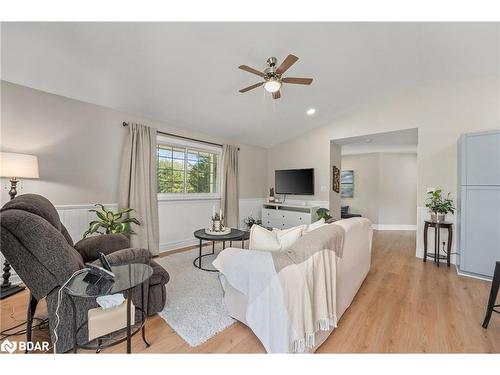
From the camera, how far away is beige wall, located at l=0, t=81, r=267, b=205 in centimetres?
255

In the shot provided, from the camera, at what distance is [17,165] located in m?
2.20

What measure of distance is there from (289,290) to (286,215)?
392 centimetres

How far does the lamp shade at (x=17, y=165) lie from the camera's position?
212cm

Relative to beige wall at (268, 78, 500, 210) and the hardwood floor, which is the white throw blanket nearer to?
the hardwood floor

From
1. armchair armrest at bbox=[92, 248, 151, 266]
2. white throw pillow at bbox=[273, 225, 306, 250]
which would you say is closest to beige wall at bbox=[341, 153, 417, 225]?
white throw pillow at bbox=[273, 225, 306, 250]

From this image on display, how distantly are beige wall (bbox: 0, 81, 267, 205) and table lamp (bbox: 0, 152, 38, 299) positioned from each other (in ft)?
1.58

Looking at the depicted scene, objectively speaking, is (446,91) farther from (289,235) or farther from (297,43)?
(289,235)

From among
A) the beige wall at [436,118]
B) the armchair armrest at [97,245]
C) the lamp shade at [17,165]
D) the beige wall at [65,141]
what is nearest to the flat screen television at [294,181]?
the beige wall at [436,118]

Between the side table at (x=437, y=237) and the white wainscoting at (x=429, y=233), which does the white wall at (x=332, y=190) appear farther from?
the side table at (x=437, y=237)

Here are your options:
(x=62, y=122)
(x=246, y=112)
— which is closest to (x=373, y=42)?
(x=246, y=112)

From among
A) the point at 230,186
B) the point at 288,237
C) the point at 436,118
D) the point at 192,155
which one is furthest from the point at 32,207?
the point at 436,118

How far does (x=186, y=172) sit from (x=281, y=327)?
3.60m

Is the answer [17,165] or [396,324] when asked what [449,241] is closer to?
[396,324]
